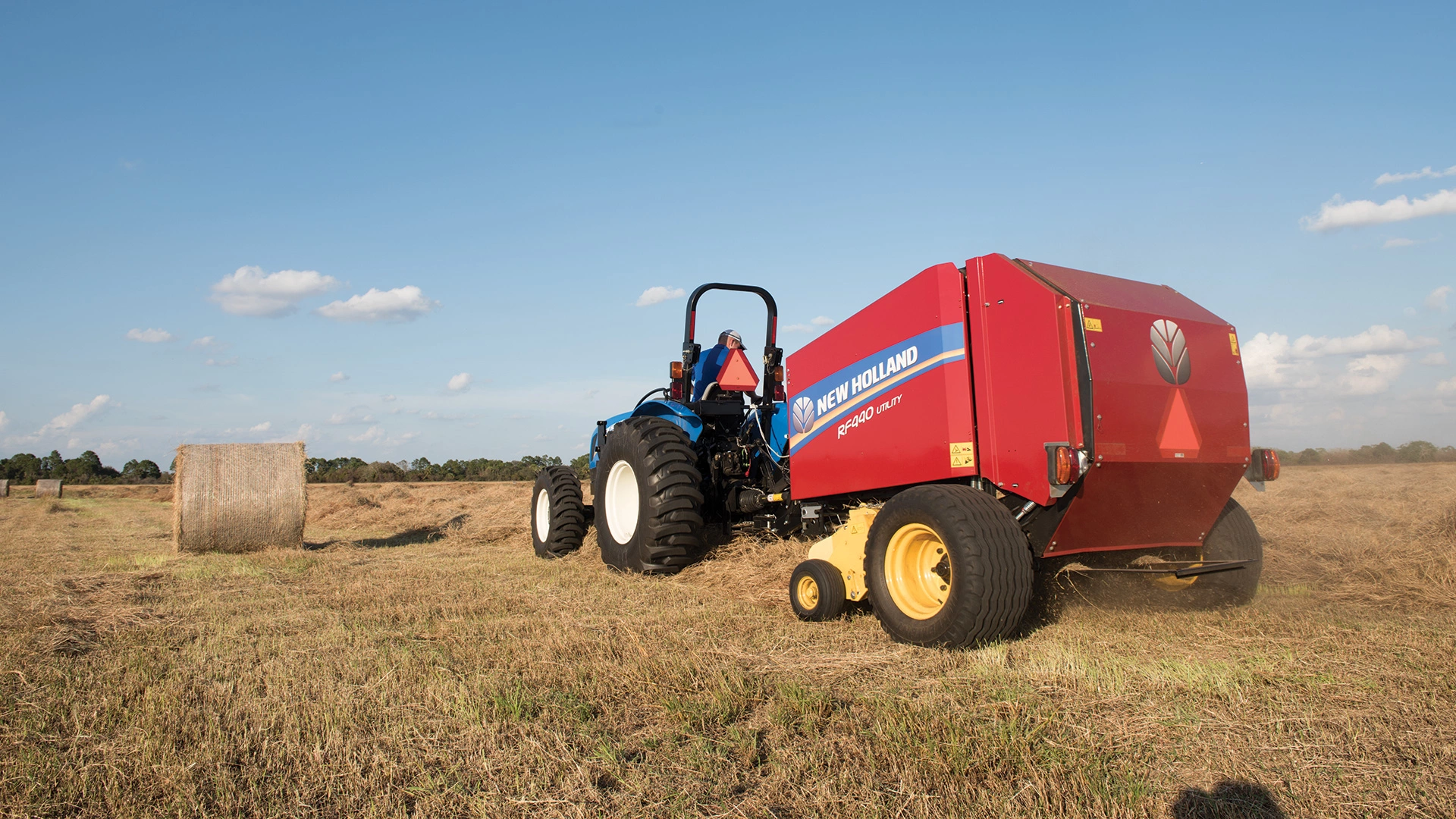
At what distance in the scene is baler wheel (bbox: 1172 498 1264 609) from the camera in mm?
4770

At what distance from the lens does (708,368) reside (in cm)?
762

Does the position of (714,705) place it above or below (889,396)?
below

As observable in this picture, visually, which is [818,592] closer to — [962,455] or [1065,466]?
[962,455]

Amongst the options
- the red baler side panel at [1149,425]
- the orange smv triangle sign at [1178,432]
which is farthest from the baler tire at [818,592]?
the orange smv triangle sign at [1178,432]

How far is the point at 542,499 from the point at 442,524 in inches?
186

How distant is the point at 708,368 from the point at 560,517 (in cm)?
248

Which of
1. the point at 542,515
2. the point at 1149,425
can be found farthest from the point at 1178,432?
the point at 542,515

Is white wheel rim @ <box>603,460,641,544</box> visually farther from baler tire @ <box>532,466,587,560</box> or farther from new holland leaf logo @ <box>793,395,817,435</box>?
new holland leaf logo @ <box>793,395,817,435</box>

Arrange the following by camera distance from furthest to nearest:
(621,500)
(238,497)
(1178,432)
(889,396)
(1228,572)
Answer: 1. (238,497)
2. (621,500)
3. (889,396)
4. (1228,572)
5. (1178,432)

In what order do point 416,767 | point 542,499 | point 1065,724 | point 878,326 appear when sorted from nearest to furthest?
1. point 416,767
2. point 1065,724
3. point 878,326
4. point 542,499

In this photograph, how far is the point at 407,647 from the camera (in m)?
4.16

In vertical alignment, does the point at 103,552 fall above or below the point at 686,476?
below

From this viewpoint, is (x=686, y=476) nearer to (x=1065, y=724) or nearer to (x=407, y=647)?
(x=407, y=647)

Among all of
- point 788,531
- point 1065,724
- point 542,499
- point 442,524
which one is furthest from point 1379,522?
point 442,524
